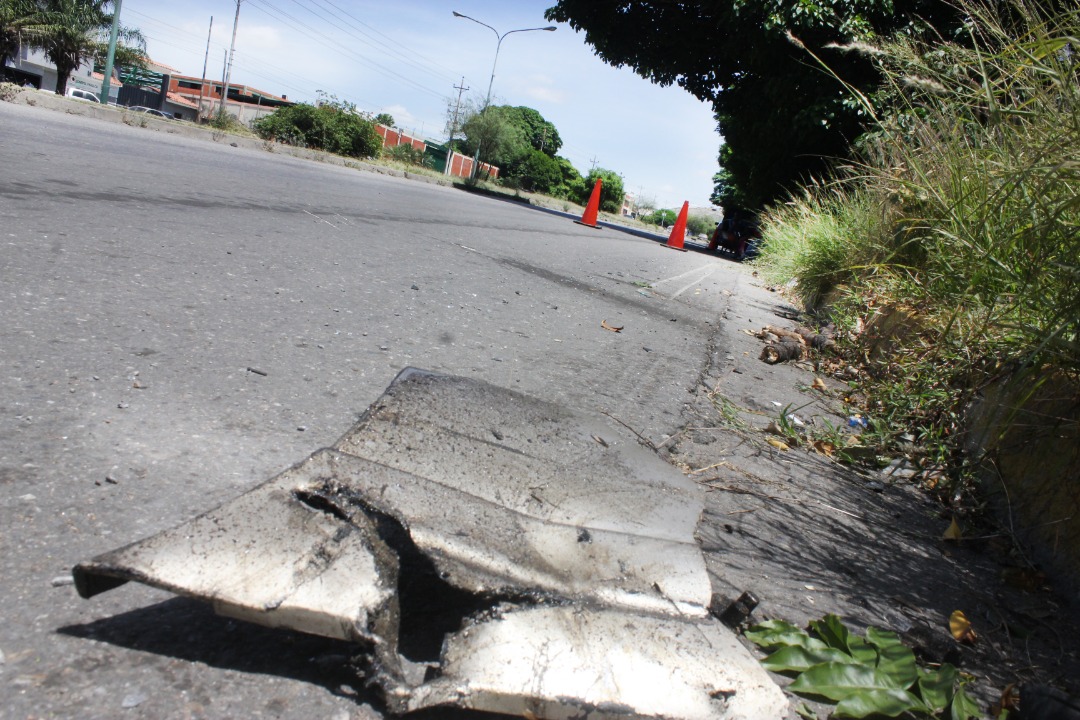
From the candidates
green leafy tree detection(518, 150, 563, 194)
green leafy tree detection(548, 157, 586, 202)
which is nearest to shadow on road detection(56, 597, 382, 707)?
green leafy tree detection(518, 150, 563, 194)

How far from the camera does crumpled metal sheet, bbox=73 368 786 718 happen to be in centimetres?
125

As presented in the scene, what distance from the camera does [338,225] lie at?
6.54m

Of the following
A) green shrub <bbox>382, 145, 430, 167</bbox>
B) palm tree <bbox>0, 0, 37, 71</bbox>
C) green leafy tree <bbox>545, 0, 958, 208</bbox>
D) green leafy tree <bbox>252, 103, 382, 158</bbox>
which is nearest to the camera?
green leafy tree <bbox>545, 0, 958, 208</bbox>

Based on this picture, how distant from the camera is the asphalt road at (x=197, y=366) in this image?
124 centimetres

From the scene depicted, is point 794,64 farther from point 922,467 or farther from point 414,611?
point 414,611

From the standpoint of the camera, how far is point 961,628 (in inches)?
74.4

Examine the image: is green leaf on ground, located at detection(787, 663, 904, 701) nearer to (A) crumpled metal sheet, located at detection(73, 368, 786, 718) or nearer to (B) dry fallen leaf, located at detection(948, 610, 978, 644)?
(A) crumpled metal sheet, located at detection(73, 368, 786, 718)

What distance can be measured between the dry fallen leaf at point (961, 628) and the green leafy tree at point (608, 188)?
59264 millimetres

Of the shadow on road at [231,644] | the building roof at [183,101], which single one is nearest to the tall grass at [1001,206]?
the shadow on road at [231,644]

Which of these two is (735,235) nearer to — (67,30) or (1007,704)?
(1007,704)

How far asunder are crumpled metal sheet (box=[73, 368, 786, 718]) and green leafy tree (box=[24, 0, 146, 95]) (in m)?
→ 52.3

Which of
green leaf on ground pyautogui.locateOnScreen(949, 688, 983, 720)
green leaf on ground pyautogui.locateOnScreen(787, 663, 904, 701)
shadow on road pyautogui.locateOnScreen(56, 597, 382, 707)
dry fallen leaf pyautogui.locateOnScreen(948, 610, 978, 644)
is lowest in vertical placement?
shadow on road pyautogui.locateOnScreen(56, 597, 382, 707)

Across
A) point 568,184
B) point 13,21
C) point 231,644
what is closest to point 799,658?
point 231,644

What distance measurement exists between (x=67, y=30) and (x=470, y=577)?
5342 centimetres
